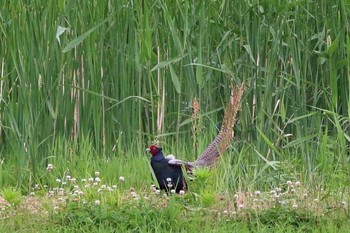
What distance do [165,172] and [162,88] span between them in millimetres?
1213

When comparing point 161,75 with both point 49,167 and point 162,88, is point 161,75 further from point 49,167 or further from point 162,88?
point 49,167

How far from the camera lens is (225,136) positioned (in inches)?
219

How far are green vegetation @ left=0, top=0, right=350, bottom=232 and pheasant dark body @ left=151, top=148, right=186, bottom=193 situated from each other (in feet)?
0.32

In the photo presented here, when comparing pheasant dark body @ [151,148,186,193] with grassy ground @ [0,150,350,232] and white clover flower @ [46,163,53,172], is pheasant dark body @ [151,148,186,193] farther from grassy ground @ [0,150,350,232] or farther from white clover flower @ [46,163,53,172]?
white clover flower @ [46,163,53,172]

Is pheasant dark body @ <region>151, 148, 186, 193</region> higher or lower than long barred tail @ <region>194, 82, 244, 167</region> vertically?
lower

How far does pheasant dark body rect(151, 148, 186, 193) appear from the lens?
5691mm

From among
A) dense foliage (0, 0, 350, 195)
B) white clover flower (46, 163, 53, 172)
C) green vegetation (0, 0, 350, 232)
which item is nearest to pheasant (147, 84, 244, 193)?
green vegetation (0, 0, 350, 232)

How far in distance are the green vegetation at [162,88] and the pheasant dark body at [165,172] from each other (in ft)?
0.32

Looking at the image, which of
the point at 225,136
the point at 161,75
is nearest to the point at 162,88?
the point at 161,75

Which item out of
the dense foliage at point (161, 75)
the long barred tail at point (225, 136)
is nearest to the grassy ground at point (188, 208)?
the long barred tail at point (225, 136)

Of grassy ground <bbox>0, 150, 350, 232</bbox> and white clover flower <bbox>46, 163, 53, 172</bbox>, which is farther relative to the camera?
white clover flower <bbox>46, 163, 53, 172</bbox>

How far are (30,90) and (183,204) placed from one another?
1.71m

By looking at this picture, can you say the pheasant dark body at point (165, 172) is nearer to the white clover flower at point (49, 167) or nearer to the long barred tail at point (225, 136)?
the long barred tail at point (225, 136)

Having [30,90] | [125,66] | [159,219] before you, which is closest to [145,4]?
[125,66]
